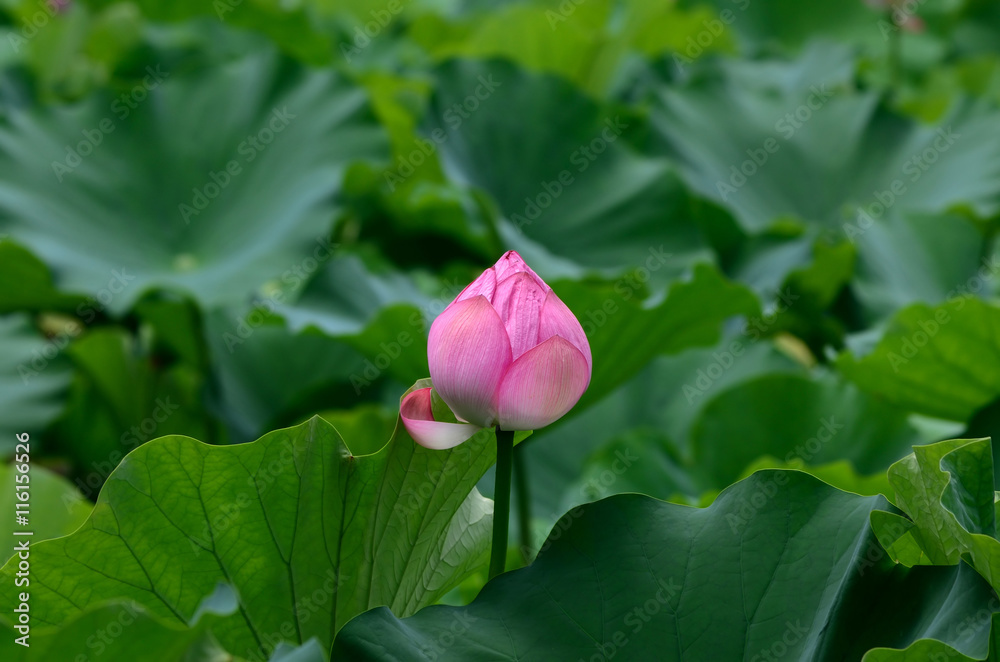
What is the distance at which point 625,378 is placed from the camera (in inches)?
44.6

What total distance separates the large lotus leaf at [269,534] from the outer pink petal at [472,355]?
0.16 ft

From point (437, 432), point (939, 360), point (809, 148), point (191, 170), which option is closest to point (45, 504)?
point (437, 432)

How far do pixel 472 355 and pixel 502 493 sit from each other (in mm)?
73

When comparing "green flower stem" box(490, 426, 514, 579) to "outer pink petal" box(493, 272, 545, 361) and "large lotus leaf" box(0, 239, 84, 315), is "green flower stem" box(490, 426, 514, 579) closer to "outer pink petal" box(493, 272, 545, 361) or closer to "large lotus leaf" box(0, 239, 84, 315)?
"outer pink petal" box(493, 272, 545, 361)

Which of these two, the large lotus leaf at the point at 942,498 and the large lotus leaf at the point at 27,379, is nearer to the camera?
the large lotus leaf at the point at 942,498

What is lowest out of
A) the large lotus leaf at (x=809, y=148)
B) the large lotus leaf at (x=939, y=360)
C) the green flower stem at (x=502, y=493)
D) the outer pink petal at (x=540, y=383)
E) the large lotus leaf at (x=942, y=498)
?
the large lotus leaf at (x=942, y=498)

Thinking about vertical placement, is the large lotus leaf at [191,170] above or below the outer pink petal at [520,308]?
above

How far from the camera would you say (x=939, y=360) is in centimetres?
97

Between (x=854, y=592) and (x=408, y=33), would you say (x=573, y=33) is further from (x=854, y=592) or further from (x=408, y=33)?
(x=854, y=592)

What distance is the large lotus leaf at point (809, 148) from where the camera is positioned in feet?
5.99

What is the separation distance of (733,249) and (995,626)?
4.21 ft

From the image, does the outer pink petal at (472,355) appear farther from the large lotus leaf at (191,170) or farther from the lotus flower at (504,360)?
the large lotus leaf at (191,170)

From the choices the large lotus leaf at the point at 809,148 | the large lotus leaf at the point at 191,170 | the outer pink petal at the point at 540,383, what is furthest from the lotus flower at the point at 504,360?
the large lotus leaf at the point at 809,148

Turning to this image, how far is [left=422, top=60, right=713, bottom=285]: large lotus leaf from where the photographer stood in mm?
1683
